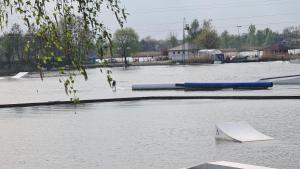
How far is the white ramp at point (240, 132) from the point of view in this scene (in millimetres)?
13999

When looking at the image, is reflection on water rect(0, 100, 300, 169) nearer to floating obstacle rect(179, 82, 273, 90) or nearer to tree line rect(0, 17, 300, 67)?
tree line rect(0, 17, 300, 67)

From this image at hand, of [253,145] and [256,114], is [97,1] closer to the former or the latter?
[253,145]

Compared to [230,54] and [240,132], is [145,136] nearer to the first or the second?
[240,132]

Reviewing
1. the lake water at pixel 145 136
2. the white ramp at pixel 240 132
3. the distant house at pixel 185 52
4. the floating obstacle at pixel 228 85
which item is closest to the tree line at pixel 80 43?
the lake water at pixel 145 136

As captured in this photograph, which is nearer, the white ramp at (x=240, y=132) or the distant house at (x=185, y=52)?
the white ramp at (x=240, y=132)

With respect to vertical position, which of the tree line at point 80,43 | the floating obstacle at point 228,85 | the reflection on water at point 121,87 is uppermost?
the tree line at point 80,43

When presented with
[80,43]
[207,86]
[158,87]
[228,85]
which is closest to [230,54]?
[158,87]

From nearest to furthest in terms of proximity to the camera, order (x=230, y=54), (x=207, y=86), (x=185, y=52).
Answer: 1. (x=207, y=86)
2. (x=185, y=52)
3. (x=230, y=54)

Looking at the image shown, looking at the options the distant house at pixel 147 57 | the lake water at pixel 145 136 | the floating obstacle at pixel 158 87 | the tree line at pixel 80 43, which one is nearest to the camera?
the tree line at pixel 80 43

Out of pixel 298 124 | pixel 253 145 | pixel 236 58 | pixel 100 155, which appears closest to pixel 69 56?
pixel 100 155

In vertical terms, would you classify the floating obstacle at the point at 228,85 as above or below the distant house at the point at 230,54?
above

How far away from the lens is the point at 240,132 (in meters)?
14.3

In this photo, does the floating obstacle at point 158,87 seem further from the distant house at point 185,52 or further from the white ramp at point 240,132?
the distant house at point 185,52

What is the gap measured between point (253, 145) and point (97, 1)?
9.50 metres
